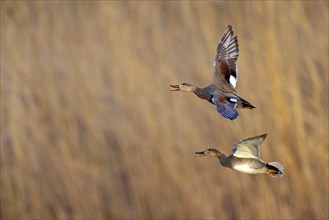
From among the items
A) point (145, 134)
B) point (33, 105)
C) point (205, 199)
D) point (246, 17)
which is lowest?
point (205, 199)

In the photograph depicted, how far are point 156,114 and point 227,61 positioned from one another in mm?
1613

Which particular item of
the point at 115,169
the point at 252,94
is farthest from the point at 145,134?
the point at 252,94

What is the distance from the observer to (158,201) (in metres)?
2.68

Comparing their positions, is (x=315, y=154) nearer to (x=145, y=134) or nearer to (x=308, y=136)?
(x=308, y=136)

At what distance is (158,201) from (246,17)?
0.68 metres

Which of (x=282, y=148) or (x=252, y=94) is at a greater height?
(x=252, y=94)

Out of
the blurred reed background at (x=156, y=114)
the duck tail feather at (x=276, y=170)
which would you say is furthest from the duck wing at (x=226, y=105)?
the blurred reed background at (x=156, y=114)

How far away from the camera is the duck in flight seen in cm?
81

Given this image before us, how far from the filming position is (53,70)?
279 cm

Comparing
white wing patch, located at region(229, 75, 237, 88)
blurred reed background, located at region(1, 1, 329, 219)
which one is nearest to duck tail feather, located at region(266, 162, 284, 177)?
white wing patch, located at region(229, 75, 237, 88)

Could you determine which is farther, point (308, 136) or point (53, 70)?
point (53, 70)

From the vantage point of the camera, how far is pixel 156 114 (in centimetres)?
264

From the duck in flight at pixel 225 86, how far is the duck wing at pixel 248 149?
0.04 metres

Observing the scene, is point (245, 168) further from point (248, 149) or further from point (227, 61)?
point (227, 61)
